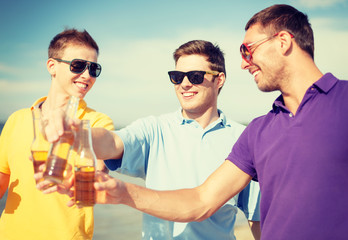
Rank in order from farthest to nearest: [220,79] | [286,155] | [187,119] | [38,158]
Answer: [220,79], [187,119], [286,155], [38,158]

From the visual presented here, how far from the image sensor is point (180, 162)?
2973mm

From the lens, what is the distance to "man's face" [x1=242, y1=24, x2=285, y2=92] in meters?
2.57

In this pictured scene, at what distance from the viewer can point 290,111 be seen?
2369 mm

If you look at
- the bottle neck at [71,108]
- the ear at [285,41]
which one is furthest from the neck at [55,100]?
the ear at [285,41]

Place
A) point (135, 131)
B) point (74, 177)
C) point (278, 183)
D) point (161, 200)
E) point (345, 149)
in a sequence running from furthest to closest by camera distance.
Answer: point (135, 131), point (161, 200), point (278, 183), point (345, 149), point (74, 177)

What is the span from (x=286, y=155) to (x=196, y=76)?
1.74 metres

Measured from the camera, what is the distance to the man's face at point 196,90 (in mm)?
3393

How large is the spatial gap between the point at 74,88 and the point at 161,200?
1.68 m

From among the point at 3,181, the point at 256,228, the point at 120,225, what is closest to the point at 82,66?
the point at 3,181

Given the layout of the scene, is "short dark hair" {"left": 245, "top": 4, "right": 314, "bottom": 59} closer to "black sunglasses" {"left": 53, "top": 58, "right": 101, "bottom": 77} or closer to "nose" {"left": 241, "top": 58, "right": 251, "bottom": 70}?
"nose" {"left": 241, "top": 58, "right": 251, "bottom": 70}

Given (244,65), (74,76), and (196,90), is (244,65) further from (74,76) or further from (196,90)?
(74,76)

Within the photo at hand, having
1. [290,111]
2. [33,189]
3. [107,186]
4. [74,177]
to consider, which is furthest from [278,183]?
[33,189]

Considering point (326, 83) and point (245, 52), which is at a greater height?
point (245, 52)

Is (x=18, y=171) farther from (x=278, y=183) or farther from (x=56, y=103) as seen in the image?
(x=278, y=183)
